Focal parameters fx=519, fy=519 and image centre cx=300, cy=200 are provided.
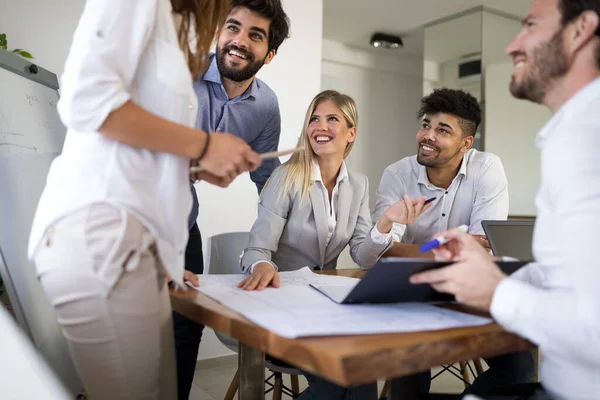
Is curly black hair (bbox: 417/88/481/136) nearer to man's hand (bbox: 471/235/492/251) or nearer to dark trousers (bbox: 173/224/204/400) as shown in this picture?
man's hand (bbox: 471/235/492/251)

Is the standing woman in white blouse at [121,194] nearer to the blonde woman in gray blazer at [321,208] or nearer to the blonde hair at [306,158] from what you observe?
the blonde woman in gray blazer at [321,208]

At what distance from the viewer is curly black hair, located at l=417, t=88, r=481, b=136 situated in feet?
8.68

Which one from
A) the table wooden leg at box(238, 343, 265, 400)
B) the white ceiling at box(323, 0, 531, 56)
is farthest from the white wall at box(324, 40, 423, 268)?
the table wooden leg at box(238, 343, 265, 400)

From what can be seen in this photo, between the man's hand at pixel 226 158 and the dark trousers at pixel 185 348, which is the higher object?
the man's hand at pixel 226 158

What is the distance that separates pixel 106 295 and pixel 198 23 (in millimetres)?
577

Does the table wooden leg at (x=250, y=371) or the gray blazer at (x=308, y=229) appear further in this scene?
the gray blazer at (x=308, y=229)

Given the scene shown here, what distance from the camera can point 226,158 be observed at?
91 centimetres

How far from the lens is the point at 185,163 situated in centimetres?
93

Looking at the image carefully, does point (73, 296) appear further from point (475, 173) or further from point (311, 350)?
point (475, 173)

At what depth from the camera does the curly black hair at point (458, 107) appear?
2646 millimetres

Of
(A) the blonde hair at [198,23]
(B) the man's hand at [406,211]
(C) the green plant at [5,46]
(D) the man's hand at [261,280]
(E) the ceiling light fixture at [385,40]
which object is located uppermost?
(E) the ceiling light fixture at [385,40]

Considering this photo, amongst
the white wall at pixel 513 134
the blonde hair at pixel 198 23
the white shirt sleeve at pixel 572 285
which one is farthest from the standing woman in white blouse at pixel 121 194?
the white wall at pixel 513 134

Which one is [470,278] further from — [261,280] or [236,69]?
[236,69]

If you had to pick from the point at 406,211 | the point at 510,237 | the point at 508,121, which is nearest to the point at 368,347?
the point at 406,211
